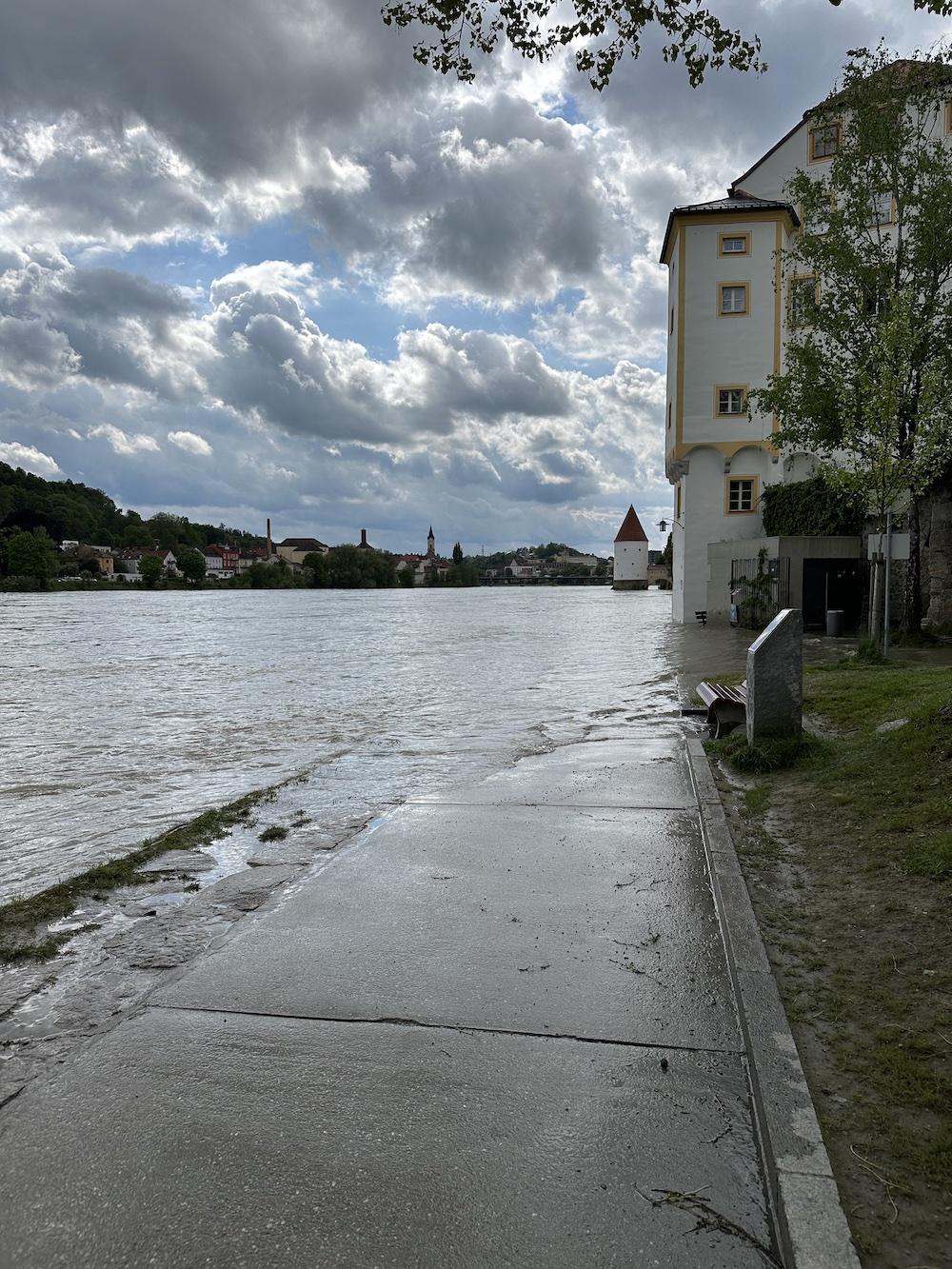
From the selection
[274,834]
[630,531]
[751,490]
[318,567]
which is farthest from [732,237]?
[318,567]

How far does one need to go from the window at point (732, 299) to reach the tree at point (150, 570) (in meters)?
127

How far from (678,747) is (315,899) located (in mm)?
5556

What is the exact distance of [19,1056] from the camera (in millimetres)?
3426

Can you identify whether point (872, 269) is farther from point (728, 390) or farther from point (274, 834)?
point (274, 834)

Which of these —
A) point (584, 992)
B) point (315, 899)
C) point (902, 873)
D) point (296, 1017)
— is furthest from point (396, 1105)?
point (902, 873)

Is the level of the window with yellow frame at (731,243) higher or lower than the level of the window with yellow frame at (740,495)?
higher

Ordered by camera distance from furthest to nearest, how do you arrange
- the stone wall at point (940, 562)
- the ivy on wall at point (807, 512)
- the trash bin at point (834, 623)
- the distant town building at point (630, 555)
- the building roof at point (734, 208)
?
the distant town building at point (630, 555), the building roof at point (734, 208), the ivy on wall at point (807, 512), the trash bin at point (834, 623), the stone wall at point (940, 562)

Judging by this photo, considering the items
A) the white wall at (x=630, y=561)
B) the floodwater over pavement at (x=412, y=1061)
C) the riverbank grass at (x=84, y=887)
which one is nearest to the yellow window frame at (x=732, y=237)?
the floodwater over pavement at (x=412, y=1061)

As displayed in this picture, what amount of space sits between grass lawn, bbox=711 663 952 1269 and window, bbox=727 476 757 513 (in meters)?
30.1

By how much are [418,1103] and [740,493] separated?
36.9 meters

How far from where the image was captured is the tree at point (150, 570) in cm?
14800

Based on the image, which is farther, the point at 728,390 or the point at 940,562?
the point at 728,390

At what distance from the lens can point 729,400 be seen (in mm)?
36812

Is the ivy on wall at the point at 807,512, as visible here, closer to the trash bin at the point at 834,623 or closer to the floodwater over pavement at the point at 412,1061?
the trash bin at the point at 834,623
